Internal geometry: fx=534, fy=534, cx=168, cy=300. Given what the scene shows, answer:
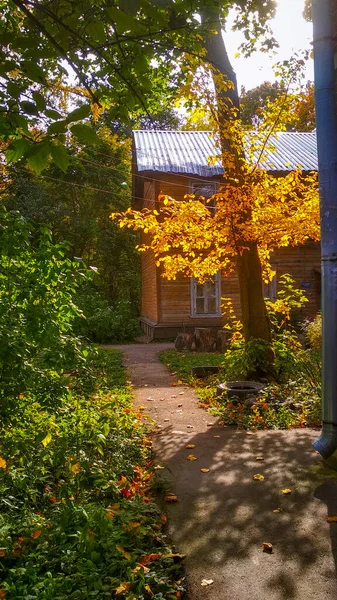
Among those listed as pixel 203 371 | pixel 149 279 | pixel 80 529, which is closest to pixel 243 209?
pixel 203 371

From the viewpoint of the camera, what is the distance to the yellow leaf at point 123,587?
294cm

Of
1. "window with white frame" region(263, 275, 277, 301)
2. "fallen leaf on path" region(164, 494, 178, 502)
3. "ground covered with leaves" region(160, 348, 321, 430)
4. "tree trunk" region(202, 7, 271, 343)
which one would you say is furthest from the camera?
"window with white frame" region(263, 275, 277, 301)

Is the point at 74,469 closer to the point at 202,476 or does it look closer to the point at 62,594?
the point at 202,476

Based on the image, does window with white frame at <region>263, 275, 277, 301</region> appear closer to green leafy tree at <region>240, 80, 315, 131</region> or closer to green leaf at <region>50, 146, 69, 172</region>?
green leafy tree at <region>240, 80, 315, 131</region>

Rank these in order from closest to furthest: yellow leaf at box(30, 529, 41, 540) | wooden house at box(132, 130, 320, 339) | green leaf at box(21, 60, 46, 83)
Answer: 1. green leaf at box(21, 60, 46, 83)
2. yellow leaf at box(30, 529, 41, 540)
3. wooden house at box(132, 130, 320, 339)

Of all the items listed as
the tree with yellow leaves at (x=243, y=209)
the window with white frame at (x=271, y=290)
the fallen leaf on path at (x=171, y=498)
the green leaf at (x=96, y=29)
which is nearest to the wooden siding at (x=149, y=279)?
the window with white frame at (x=271, y=290)

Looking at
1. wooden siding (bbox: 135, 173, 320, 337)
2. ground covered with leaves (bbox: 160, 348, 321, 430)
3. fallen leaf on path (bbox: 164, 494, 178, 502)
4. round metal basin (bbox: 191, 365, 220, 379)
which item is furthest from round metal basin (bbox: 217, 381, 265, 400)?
wooden siding (bbox: 135, 173, 320, 337)

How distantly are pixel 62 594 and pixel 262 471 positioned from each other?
256 centimetres

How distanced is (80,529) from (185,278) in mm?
16310

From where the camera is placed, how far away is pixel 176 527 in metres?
3.92

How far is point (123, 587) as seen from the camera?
2975 millimetres

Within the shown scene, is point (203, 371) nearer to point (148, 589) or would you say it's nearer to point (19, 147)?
point (148, 589)

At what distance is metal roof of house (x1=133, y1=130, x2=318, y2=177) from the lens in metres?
19.0

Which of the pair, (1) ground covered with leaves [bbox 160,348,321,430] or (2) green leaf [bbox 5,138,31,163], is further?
(1) ground covered with leaves [bbox 160,348,321,430]
